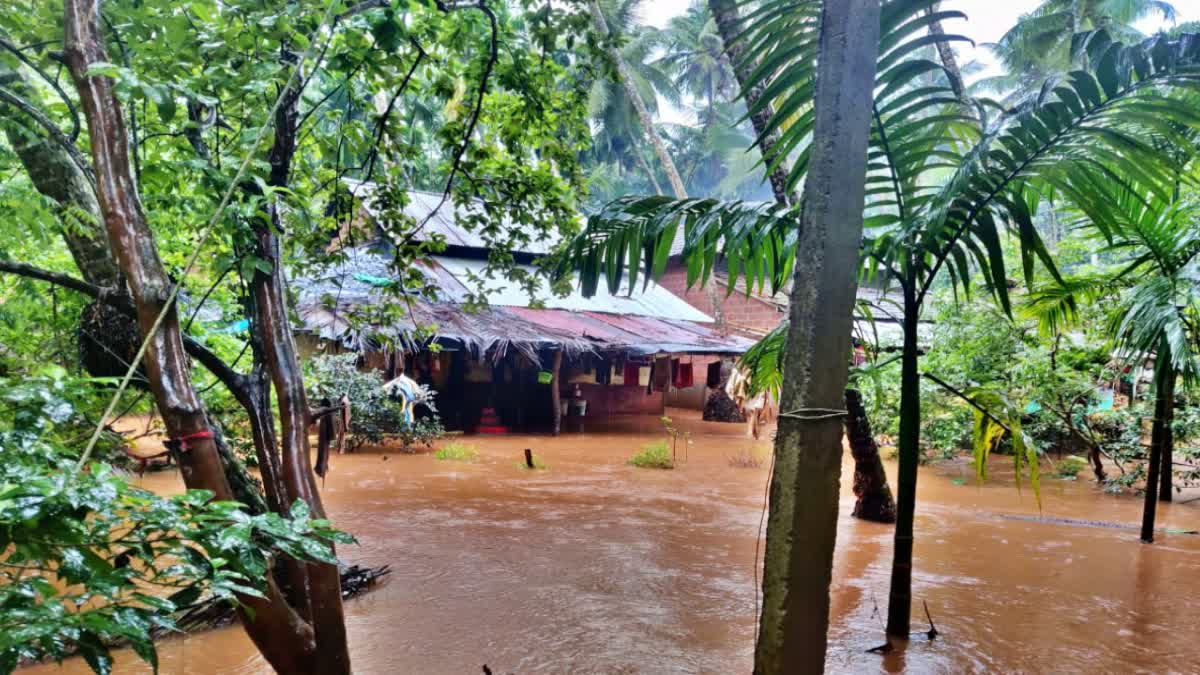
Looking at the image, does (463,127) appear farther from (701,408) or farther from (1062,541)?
(701,408)

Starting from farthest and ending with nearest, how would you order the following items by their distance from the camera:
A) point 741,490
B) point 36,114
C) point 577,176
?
1. point 741,490
2. point 577,176
3. point 36,114

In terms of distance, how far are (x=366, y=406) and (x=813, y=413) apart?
35.7 ft

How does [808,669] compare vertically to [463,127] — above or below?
below

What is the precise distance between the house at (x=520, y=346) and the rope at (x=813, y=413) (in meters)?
10.7

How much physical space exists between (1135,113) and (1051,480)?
970 centimetres

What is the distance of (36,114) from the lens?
2238 mm

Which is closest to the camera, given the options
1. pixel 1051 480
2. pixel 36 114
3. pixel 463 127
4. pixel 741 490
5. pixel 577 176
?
pixel 36 114

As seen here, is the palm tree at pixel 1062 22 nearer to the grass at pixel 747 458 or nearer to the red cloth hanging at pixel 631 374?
the red cloth hanging at pixel 631 374

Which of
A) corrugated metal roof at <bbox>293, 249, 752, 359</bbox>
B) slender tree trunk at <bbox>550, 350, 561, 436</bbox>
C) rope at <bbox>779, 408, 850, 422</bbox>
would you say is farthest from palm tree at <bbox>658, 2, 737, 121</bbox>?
rope at <bbox>779, 408, 850, 422</bbox>

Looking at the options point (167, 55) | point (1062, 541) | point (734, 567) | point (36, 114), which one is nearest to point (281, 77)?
point (167, 55)

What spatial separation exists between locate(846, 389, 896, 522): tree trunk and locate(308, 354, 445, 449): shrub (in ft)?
23.3

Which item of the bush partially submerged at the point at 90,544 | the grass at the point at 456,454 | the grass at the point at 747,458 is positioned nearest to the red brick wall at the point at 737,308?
the grass at the point at 747,458

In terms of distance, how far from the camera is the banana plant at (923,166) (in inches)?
118

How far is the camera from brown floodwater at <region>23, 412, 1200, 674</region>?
4180 millimetres
